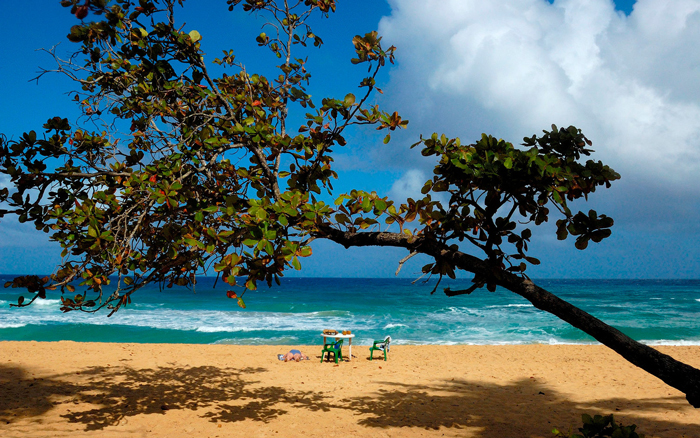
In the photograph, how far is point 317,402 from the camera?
7098 millimetres

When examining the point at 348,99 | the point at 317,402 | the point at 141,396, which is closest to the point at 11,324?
the point at 141,396

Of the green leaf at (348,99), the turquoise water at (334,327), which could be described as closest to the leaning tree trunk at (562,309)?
the green leaf at (348,99)

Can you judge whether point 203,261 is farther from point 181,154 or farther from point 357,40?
point 357,40

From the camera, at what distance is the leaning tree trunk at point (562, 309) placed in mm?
3235

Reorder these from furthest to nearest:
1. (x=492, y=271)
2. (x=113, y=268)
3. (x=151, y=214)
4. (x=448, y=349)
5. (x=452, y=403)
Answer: (x=448, y=349), (x=452, y=403), (x=151, y=214), (x=113, y=268), (x=492, y=271)

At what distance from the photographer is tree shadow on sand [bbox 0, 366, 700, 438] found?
6.02 meters

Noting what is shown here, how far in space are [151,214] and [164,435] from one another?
3.06 metres

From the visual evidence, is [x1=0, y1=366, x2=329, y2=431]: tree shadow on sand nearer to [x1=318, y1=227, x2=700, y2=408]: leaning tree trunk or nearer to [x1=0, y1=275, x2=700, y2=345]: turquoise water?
[x1=318, y1=227, x2=700, y2=408]: leaning tree trunk

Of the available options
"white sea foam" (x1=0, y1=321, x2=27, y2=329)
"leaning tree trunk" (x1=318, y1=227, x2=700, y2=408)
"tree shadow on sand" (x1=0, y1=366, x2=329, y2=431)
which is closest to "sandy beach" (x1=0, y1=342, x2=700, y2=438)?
"tree shadow on sand" (x1=0, y1=366, x2=329, y2=431)

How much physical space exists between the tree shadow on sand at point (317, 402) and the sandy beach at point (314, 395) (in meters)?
0.02

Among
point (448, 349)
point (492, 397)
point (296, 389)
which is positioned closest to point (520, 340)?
point (448, 349)

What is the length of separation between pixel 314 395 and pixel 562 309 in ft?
17.3

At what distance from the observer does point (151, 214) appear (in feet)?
13.6

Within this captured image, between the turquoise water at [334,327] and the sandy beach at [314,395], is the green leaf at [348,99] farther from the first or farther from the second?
the turquoise water at [334,327]
